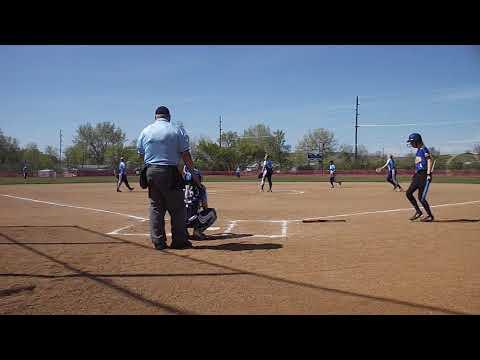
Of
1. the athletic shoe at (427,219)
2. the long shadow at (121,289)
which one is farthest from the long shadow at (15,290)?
the athletic shoe at (427,219)

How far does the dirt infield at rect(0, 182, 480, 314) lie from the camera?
122 inches

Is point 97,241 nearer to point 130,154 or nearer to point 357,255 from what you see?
point 357,255

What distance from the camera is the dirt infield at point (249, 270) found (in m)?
3.11

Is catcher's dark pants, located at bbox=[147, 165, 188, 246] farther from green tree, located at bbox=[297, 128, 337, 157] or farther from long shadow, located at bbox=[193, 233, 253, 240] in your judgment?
green tree, located at bbox=[297, 128, 337, 157]

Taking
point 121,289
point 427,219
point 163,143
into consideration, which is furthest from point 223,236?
point 427,219

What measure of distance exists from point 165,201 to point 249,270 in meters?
2.05

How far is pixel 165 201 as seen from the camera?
5.65 m

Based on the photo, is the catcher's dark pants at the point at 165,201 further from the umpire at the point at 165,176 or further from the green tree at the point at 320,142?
the green tree at the point at 320,142

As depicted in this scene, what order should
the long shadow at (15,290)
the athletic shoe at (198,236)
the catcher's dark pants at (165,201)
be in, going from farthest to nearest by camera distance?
the athletic shoe at (198,236)
the catcher's dark pants at (165,201)
the long shadow at (15,290)

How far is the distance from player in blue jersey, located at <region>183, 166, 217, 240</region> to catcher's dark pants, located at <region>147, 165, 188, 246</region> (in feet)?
2.54

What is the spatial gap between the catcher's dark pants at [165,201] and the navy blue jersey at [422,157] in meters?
6.14

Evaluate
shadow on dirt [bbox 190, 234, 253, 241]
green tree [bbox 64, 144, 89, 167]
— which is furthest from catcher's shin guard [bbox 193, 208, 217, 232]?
green tree [bbox 64, 144, 89, 167]
